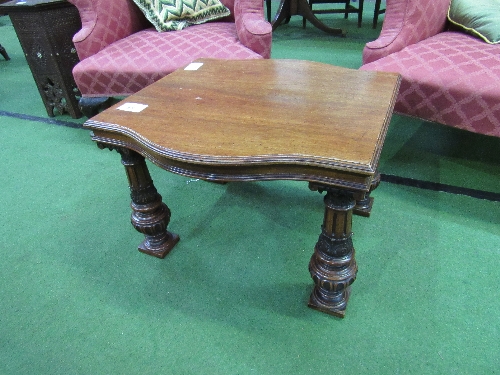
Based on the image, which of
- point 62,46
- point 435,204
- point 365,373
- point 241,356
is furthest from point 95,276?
point 62,46

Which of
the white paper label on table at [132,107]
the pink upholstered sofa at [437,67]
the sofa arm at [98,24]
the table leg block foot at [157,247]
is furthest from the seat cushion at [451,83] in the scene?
the sofa arm at [98,24]

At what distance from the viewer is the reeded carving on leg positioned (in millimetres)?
971

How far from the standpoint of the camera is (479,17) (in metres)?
1.38

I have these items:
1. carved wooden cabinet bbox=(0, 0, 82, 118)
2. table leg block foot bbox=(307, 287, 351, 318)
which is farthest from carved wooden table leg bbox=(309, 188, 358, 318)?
carved wooden cabinet bbox=(0, 0, 82, 118)

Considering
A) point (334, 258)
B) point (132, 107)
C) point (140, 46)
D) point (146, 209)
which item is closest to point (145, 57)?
point (140, 46)

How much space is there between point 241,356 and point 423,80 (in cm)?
99

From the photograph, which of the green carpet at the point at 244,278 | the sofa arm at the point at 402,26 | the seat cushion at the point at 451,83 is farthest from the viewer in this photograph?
the sofa arm at the point at 402,26

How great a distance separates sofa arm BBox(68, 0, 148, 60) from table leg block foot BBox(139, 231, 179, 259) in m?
0.94

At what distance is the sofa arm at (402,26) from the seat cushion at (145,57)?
0.45 metres

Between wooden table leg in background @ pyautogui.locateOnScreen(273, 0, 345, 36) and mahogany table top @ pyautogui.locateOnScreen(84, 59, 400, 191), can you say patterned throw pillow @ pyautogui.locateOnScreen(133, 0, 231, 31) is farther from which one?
wooden table leg in background @ pyautogui.locateOnScreen(273, 0, 345, 36)

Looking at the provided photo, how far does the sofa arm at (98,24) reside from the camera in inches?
61.3

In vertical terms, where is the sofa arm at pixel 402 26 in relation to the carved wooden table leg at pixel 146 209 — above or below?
above

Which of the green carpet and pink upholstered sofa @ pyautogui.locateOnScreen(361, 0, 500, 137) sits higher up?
pink upholstered sofa @ pyautogui.locateOnScreen(361, 0, 500, 137)

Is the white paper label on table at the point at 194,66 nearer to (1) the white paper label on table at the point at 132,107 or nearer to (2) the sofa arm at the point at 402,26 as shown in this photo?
(1) the white paper label on table at the point at 132,107
